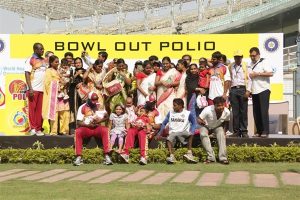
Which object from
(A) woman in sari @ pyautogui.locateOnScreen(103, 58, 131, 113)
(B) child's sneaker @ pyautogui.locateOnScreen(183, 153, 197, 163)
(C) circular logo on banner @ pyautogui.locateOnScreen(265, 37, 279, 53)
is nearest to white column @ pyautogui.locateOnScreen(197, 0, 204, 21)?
(C) circular logo on banner @ pyautogui.locateOnScreen(265, 37, 279, 53)

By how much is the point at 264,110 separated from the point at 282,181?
3214mm

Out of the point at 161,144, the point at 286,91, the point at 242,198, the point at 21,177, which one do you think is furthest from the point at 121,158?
the point at 286,91

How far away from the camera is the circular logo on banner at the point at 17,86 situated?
40.6 ft

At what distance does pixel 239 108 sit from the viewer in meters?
9.60

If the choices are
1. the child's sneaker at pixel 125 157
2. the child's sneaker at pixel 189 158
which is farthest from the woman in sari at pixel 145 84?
the child's sneaker at pixel 189 158

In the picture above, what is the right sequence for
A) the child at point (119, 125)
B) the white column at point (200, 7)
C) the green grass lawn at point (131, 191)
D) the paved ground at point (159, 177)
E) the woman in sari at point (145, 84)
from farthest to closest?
1. the white column at point (200, 7)
2. the woman in sari at point (145, 84)
3. the child at point (119, 125)
4. the paved ground at point (159, 177)
5. the green grass lawn at point (131, 191)

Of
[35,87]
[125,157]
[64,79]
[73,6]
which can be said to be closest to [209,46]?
[64,79]

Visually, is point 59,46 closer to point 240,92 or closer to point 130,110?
point 130,110

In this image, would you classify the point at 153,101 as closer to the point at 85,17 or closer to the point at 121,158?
the point at 121,158

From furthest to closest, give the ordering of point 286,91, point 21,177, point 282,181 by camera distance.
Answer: point 286,91 < point 21,177 < point 282,181

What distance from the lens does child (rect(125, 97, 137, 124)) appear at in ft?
30.1

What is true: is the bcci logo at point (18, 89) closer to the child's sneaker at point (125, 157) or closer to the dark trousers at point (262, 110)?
the child's sneaker at point (125, 157)

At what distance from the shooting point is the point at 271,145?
30.1 ft

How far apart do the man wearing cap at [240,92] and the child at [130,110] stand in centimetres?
179
